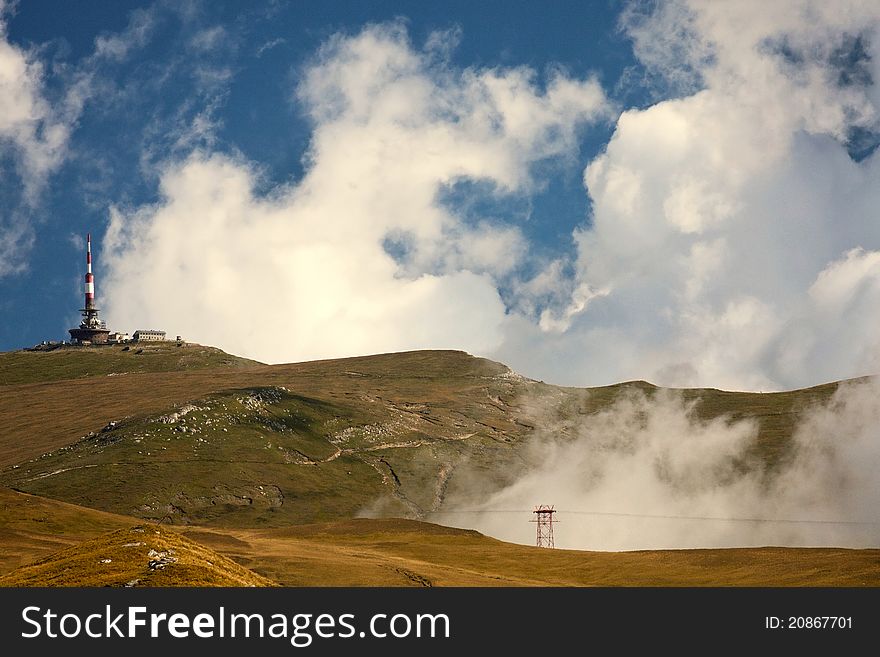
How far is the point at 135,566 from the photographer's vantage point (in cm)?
9538

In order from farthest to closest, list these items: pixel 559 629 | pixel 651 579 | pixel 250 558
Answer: pixel 651 579 → pixel 250 558 → pixel 559 629

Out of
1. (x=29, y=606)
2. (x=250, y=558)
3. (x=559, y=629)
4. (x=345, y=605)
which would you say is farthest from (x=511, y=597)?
(x=250, y=558)

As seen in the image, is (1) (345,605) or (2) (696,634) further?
(2) (696,634)

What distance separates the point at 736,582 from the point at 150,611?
14226 centimetres

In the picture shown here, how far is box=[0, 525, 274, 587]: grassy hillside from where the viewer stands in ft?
298

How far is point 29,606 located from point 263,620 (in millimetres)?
17116

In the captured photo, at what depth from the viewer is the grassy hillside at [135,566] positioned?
9094 centimetres

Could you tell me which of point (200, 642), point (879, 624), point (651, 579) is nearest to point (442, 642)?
point (200, 642)

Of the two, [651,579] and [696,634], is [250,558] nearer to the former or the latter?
[651,579]

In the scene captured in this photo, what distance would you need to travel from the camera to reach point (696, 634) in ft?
267

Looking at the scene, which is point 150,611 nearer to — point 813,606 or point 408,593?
point 408,593

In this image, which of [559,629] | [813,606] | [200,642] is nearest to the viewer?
[200,642]

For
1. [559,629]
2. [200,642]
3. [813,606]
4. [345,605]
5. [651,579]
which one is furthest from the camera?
[651,579]

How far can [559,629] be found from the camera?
79.0 metres
